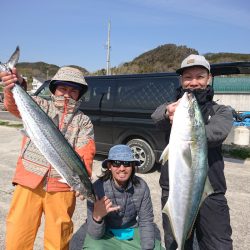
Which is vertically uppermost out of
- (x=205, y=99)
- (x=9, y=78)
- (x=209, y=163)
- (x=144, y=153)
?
(x=9, y=78)

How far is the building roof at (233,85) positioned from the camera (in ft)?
96.6

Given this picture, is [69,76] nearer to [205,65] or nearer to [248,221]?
[205,65]

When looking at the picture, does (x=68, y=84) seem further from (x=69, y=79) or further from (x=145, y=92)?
(x=145, y=92)

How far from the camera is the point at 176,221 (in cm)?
235

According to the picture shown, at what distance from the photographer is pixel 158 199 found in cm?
586

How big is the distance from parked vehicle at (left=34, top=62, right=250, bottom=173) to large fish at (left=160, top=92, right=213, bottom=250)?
446cm

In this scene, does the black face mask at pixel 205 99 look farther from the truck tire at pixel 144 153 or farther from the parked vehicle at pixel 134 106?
the truck tire at pixel 144 153

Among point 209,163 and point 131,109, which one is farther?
point 131,109

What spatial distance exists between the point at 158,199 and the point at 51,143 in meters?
3.71

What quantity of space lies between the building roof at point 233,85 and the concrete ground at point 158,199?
70.7 feet

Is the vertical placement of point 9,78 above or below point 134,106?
above

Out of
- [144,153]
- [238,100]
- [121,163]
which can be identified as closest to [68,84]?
[121,163]

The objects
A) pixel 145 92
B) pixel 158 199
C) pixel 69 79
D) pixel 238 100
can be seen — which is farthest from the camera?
pixel 238 100

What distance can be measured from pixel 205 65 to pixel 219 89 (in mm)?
28403
